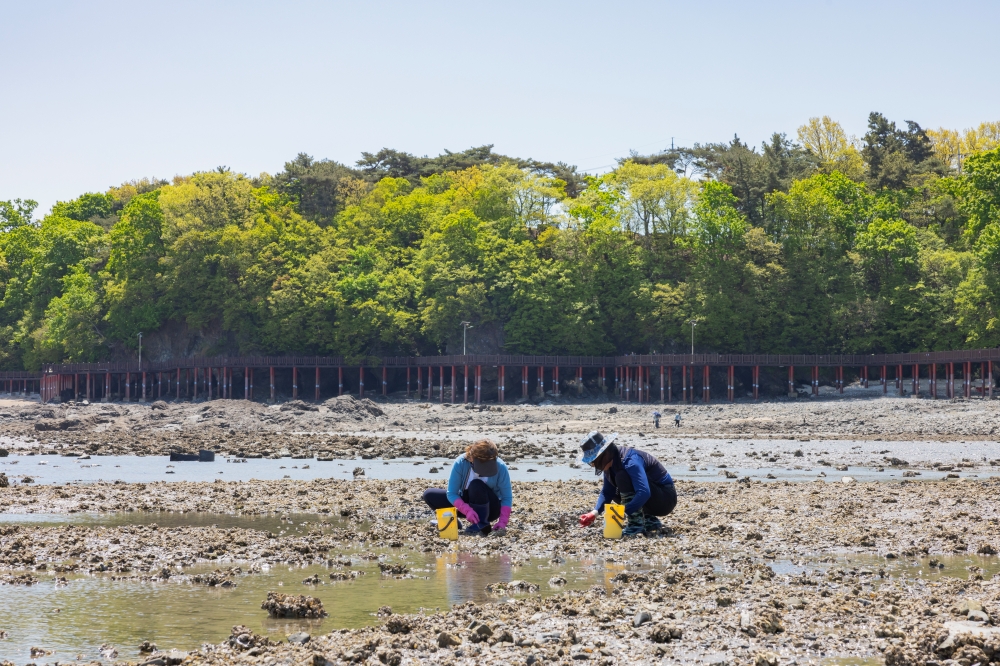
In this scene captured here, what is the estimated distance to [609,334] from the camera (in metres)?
89.6

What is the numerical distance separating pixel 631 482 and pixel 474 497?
2.04m

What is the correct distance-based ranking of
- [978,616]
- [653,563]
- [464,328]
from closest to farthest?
1. [978,616]
2. [653,563]
3. [464,328]

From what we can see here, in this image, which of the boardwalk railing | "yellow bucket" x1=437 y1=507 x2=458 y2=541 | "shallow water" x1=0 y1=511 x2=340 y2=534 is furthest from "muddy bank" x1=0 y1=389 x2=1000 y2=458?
"yellow bucket" x1=437 y1=507 x2=458 y2=541

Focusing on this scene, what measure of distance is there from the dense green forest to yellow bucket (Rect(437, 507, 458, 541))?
63.1 m

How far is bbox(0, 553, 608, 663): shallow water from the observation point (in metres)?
9.44

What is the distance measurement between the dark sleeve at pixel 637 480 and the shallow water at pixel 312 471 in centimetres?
1181

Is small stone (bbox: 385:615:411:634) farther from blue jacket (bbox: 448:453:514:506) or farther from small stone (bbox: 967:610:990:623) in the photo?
blue jacket (bbox: 448:453:514:506)

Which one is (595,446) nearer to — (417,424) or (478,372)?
(417,424)

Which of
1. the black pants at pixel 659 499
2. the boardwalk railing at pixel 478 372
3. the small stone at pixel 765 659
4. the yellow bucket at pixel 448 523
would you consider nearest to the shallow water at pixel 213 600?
the yellow bucket at pixel 448 523

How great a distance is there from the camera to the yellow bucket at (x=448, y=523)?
14352 mm

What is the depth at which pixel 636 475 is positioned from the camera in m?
14.0

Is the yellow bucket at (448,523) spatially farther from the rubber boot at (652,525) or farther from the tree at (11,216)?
the tree at (11,216)

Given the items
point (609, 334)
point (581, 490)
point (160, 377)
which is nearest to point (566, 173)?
point (609, 334)

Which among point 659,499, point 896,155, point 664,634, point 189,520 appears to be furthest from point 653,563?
point 896,155
